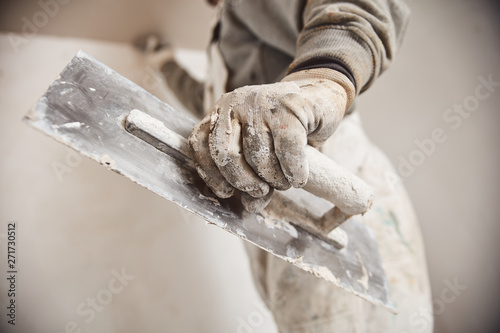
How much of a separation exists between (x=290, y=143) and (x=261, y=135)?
4 cm

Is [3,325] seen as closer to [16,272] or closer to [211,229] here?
[16,272]

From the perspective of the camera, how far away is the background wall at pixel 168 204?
1104mm

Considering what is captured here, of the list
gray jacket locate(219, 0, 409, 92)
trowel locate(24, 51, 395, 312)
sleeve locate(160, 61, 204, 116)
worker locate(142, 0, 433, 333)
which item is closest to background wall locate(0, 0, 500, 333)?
sleeve locate(160, 61, 204, 116)

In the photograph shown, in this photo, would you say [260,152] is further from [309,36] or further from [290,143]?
[309,36]

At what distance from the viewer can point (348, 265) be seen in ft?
2.26

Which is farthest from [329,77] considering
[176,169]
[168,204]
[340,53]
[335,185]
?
[168,204]

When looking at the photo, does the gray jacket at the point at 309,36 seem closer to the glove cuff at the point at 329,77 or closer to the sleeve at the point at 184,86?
the glove cuff at the point at 329,77

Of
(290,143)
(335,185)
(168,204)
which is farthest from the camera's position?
(168,204)

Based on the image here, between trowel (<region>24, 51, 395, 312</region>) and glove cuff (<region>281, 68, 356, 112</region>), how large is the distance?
0.43ft

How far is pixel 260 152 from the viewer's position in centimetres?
46

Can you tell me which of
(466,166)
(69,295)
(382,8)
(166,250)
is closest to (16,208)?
(69,295)

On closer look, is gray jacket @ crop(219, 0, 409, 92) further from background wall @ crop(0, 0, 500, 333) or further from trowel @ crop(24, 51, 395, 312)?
background wall @ crop(0, 0, 500, 333)

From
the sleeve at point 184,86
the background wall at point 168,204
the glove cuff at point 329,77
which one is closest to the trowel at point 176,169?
the glove cuff at point 329,77

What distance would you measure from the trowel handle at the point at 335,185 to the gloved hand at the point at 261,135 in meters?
0.05
